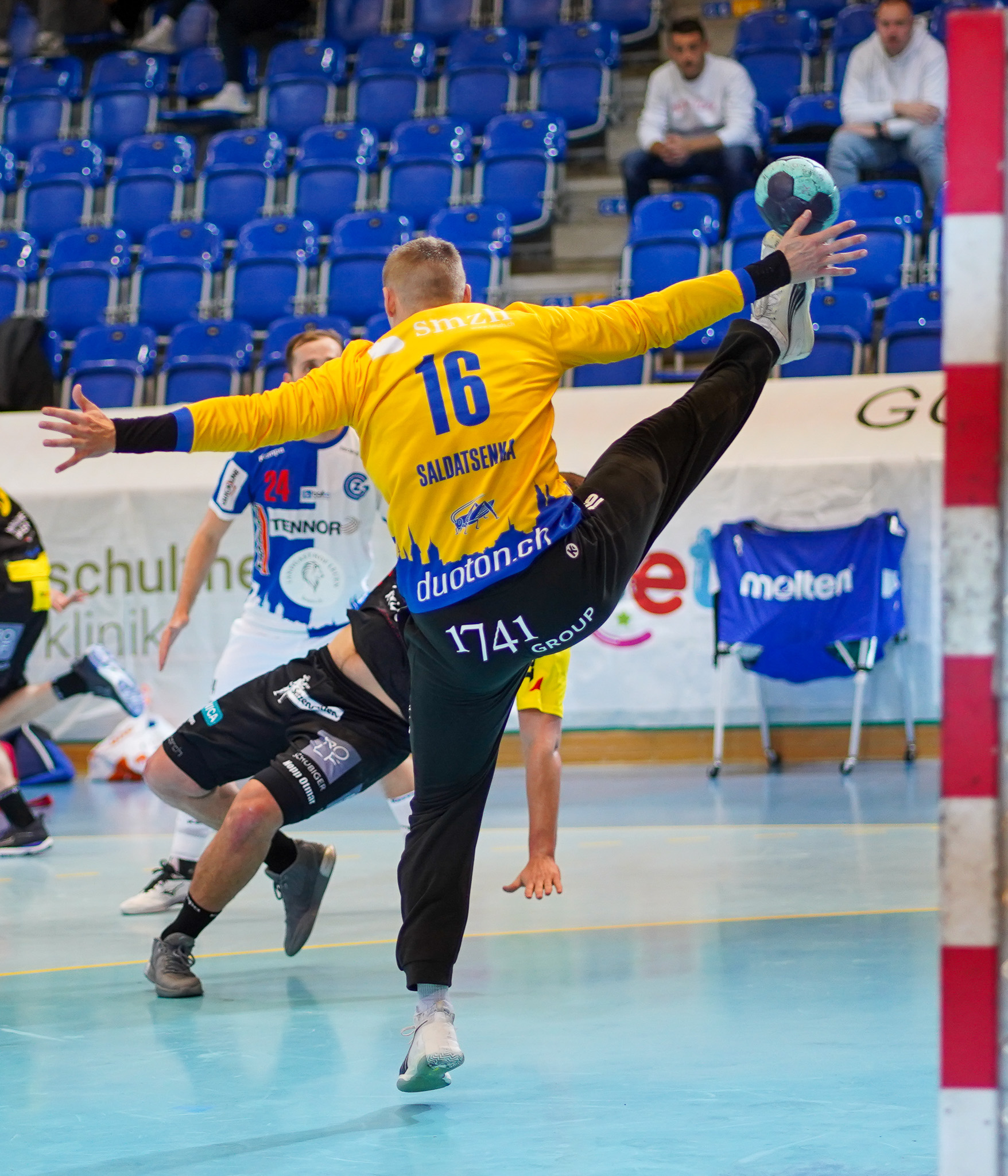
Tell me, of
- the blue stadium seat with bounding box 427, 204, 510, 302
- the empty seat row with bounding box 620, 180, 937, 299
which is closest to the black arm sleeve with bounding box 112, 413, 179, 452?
the empty seat row with bounding box 620, 180, 937, 299

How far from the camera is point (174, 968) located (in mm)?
4406

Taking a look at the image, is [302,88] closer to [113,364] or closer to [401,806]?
[113,364]

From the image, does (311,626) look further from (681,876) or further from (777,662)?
(777,662)

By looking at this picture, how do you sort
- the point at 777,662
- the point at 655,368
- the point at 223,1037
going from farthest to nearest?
the point at 655,368 → the point at 777,662 → the point at 223,1037

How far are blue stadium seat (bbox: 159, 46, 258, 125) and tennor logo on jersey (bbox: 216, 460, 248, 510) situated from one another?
10.0 meters

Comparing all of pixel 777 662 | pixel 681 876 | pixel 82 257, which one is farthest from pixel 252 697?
pixel 82 257

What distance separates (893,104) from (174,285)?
19.0ft

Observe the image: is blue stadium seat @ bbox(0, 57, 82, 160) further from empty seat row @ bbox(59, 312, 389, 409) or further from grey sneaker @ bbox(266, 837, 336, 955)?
grey sneaker @ bbox(266, 837, 336, 955)

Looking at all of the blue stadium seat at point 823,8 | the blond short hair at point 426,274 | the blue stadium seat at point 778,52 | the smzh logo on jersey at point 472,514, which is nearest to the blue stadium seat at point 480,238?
the blue stadium seat at point 778,52

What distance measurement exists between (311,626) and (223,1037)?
2.07 m

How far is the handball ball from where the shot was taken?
3.68m

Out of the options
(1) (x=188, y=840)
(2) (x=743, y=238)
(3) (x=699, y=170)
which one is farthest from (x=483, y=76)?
(1) (x=188, y=840)

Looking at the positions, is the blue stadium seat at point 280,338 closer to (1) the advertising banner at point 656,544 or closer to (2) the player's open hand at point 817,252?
(1) the advertising banner at point 656,544

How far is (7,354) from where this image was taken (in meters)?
11.5
